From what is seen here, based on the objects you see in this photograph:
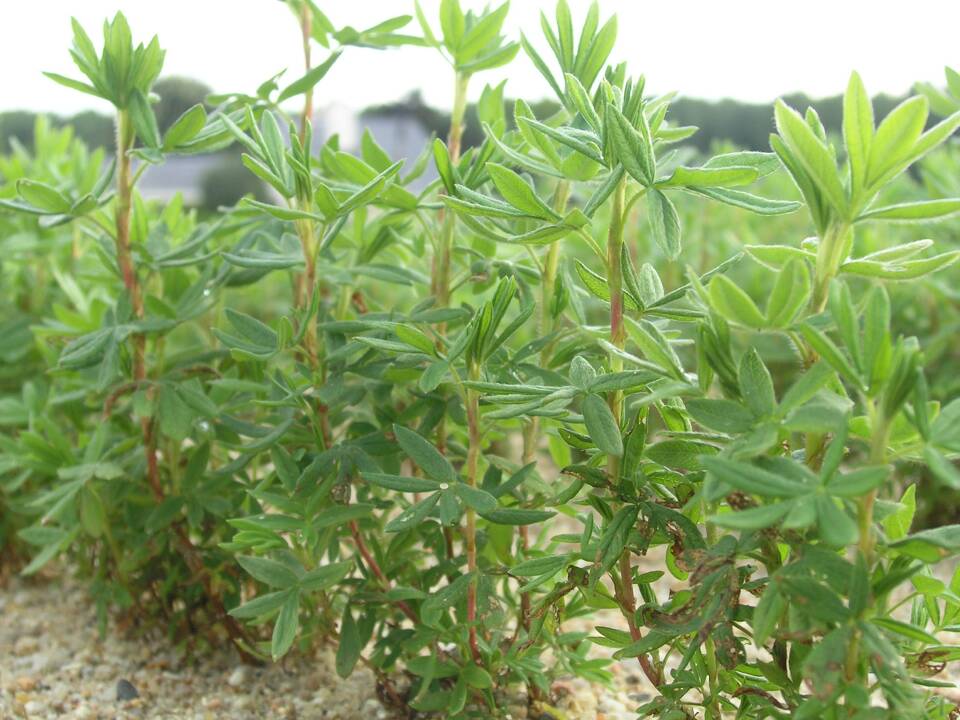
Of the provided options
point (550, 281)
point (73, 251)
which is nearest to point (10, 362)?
point (73, 251)

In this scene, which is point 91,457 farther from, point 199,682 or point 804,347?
point 804,347

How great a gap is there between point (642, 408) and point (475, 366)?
0.62 feet

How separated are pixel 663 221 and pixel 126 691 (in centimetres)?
115

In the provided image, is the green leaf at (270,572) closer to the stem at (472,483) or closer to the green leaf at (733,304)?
the stem at (472,483)

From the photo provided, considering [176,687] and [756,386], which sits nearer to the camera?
[756,386]

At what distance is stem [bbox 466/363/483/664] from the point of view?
107 cm

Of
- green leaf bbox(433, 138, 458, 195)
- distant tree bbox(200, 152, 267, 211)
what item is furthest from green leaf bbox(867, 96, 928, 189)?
distant tree bbox(200, 152, 267, 211)

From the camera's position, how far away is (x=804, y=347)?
894 mm

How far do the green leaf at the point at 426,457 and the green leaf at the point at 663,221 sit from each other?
35cm

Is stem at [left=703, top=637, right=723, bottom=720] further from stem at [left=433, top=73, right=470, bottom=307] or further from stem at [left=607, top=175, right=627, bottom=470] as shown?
stem at [left=433, top=73, right=470, bottom=307]

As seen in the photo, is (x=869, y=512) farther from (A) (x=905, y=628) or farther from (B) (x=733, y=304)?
(B) (x=733, y=304)

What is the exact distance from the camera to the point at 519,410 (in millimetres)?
886

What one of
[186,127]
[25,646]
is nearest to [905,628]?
[186,127]

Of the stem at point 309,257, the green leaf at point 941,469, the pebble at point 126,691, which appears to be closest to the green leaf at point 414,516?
the stem at point 309,257
